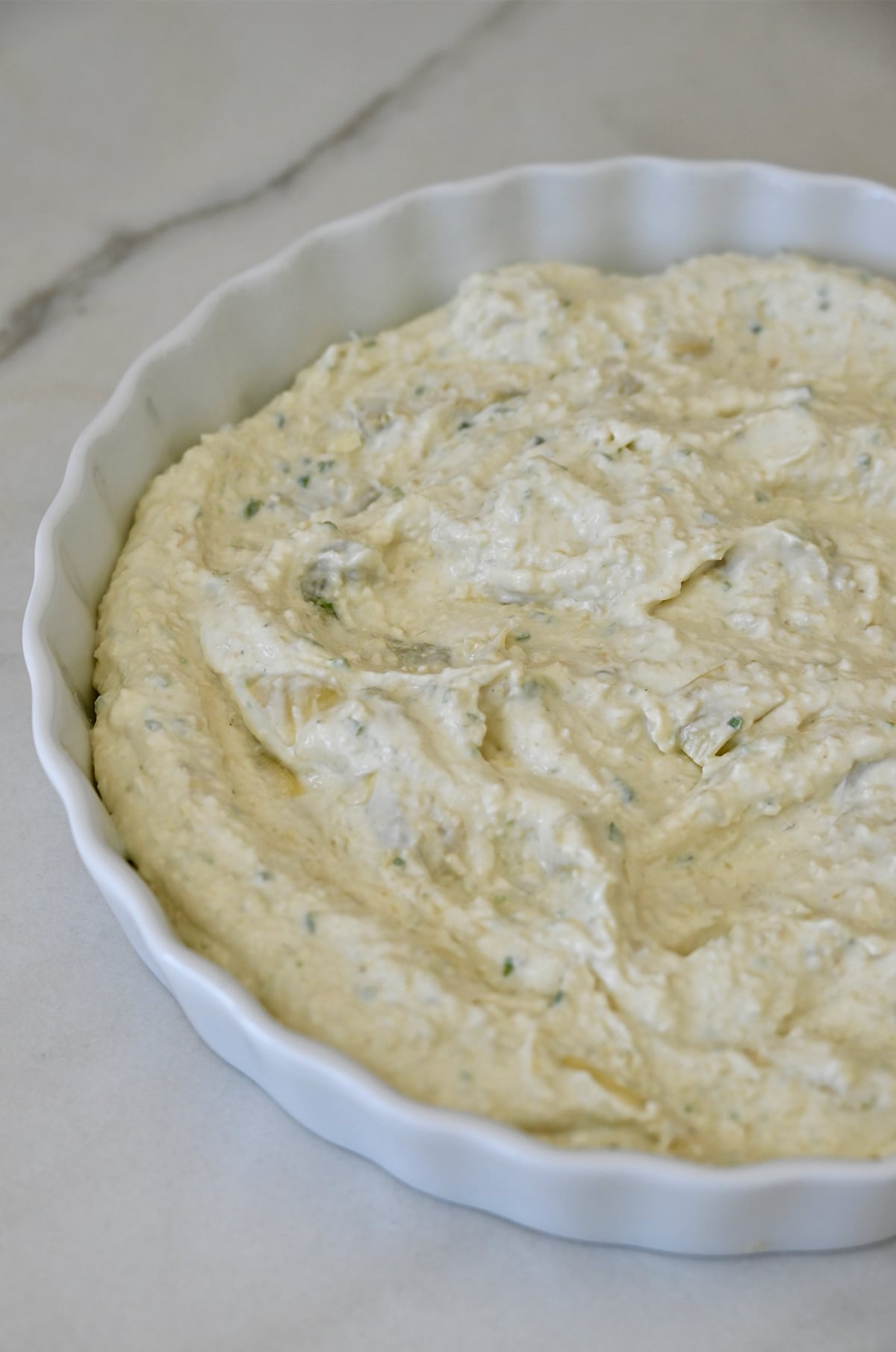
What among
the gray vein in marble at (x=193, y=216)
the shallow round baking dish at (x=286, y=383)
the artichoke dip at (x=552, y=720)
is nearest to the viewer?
the shallow round baking dish at (x=286, y=383)

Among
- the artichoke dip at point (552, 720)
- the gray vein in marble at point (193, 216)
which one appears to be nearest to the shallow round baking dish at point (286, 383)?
the artichoke dip at point (552, 720)

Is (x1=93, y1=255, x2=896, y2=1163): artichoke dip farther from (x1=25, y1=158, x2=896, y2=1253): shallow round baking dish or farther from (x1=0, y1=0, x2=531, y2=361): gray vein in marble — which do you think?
(x1=0, y1=0, x2=531, y2=361): gray vein in marble

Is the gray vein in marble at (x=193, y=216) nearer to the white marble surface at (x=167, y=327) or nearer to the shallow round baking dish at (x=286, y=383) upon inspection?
the white marble surface at (x=167, y=327)

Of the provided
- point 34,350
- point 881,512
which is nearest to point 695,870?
point 881,512

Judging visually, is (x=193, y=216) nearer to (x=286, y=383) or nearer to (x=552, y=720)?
(x=286, y=383)

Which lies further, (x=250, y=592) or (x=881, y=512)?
(x=881, y=512)

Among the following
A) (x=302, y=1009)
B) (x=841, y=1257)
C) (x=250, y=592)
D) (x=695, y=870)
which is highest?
(x=250, y=592)

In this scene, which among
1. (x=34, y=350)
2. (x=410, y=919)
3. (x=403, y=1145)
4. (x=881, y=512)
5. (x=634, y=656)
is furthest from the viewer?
(x=34, y=350)

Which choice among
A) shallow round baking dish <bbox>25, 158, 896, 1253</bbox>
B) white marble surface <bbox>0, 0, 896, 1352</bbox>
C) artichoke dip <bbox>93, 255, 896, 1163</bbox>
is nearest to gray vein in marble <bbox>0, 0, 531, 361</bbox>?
white marble surface <bbox>0, 0, 896, 1352</bbox>

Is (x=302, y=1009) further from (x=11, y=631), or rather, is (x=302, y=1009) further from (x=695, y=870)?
(x=11, y=631)
